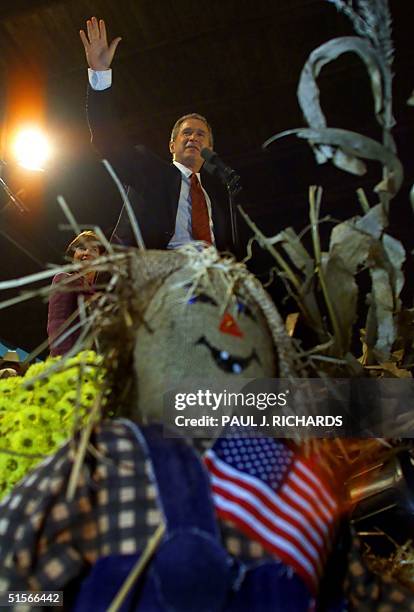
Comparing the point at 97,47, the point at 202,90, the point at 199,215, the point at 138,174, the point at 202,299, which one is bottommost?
the point at 202,299

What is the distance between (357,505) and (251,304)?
50 centimetres

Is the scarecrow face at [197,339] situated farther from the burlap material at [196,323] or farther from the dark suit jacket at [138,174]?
the dark suit jacket at [138,174]

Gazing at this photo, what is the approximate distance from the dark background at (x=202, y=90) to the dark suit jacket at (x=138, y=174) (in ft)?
3.69

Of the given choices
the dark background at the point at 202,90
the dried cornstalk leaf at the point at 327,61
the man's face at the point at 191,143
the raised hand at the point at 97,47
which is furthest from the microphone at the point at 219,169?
the dark background at the point at 202,90

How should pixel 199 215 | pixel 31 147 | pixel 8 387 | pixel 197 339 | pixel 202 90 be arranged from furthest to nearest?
→ 1. pixel 31 147
2. pixel 202 90
3. pixel 199 215
4. pixel 8 387
5. pixel 197 339

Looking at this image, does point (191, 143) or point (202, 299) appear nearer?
point (202, 299)

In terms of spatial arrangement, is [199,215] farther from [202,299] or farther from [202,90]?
[202,90]

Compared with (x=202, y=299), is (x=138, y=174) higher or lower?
higher

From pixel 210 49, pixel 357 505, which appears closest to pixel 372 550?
pixel 357 505

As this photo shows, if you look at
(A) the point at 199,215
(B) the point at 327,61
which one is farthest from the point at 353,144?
(A) the point at 199,215

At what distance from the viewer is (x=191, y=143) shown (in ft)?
4.90

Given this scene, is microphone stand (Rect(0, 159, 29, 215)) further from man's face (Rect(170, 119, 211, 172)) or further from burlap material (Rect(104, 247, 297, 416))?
burlap material (Rect(104, 247, 297, 416))

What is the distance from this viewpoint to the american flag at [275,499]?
67 centimetres

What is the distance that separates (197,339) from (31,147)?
2517 mm
